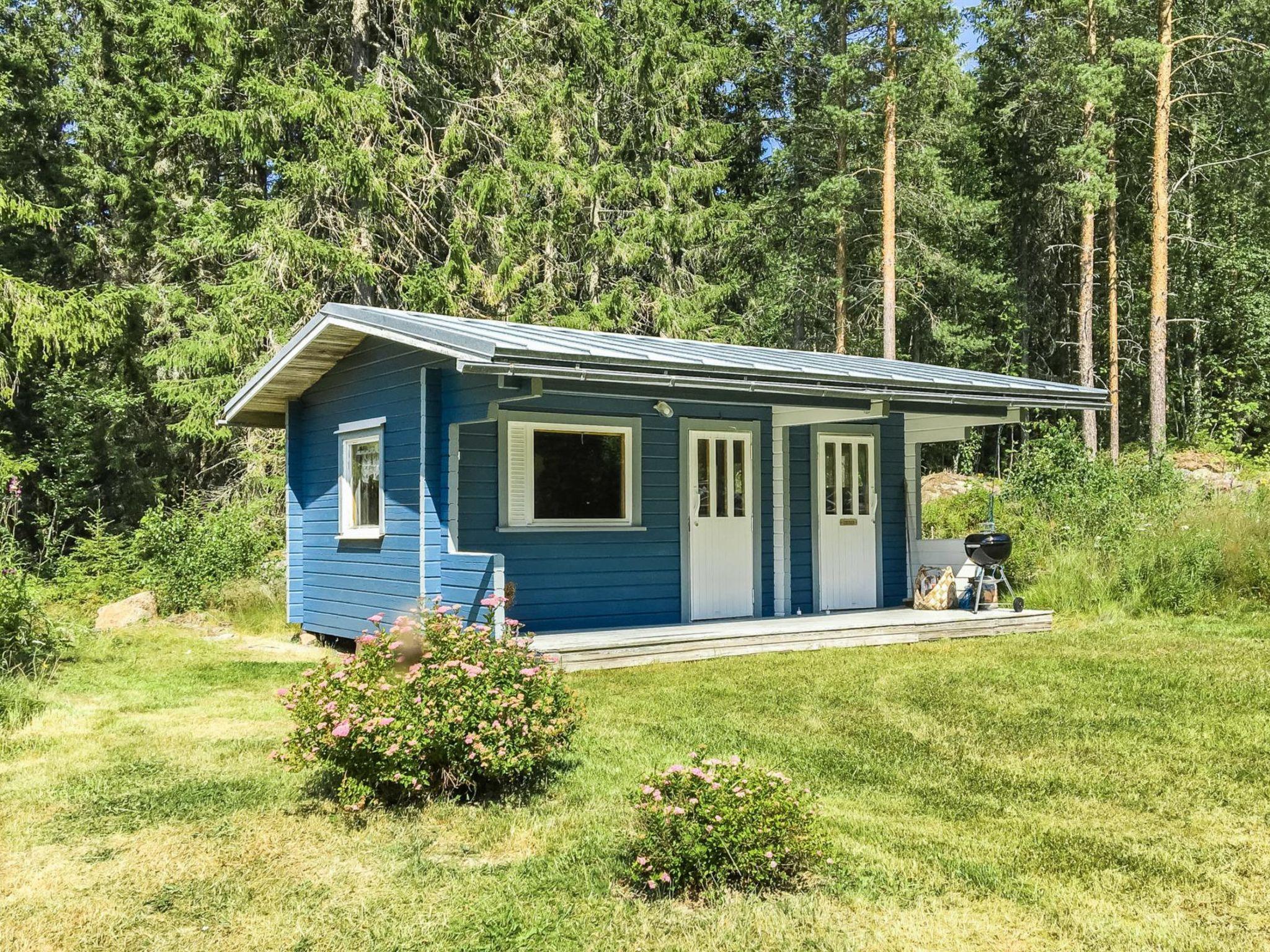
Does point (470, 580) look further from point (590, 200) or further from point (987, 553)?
point (590, 200)

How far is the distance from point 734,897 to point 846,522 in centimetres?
804

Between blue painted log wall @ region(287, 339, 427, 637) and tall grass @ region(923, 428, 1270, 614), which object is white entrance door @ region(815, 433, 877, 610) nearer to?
tall grass @ region(923, 428, 1270, 614)

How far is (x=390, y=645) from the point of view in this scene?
5.13m

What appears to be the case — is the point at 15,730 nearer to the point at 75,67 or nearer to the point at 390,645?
the point at 390,645

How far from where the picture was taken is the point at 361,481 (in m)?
10.3

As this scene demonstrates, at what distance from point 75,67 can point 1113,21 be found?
67.0ft

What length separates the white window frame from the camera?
9.74 metres

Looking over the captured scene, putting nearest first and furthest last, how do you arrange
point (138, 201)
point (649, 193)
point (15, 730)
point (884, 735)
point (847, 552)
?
1. point (884, 735)
2. point (15, 730)
3. point (847, 552)
4. point (138, 201)
5. point (649, 193)

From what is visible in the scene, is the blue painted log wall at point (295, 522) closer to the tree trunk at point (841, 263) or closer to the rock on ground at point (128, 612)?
the rock on ground at point (128, 612)

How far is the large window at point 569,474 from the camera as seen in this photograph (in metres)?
9.20

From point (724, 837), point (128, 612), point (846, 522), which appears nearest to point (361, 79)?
point (128, 612)

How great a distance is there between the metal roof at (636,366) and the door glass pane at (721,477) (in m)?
0.92

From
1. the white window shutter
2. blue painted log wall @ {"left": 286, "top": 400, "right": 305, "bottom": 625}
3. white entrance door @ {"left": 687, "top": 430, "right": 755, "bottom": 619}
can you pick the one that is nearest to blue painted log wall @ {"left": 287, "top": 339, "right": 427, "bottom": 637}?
blue painted log wall @ {"left": 286, "top": 400, "right": 305, "bottom": 625}

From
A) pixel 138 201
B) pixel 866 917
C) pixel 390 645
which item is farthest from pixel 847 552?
pixel 138 201
